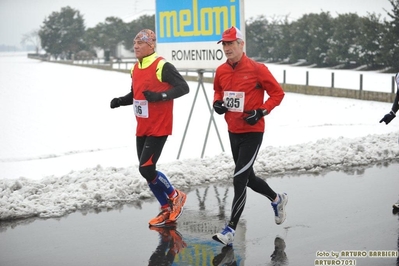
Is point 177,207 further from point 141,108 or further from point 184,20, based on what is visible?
point 184,20

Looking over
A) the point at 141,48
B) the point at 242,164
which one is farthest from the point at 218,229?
the point at 141,48

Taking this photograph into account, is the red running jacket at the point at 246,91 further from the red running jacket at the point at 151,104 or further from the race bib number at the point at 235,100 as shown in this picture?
the red running jacket at the point at 151,104

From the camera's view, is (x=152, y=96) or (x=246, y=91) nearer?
(x=246, y=91)

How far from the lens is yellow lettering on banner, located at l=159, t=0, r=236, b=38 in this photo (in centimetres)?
1127

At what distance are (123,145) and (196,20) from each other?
8772mm

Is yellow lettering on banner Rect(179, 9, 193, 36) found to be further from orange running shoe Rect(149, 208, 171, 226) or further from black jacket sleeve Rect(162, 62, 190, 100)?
orange running shoe Rect(149, 208, 171, 226)

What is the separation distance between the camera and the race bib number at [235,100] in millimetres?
6575

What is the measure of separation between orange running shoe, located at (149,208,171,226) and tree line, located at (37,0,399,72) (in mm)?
33665

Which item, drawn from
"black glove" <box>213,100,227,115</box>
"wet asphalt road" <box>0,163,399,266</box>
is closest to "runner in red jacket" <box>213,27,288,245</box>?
"black glove" <box>213,100,227,115</box>

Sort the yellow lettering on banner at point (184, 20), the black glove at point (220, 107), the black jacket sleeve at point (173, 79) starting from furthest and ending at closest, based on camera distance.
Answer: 1. the yellow lettering on banner at point (184, 20)
2. the black jacket sleeve at point (173, 79)
3. the black glove at point (220, 107)

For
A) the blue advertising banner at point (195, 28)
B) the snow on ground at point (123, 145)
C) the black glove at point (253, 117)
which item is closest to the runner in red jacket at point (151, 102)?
the black glove at point (253, 117)

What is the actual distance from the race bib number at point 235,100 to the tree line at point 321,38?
33.9 m

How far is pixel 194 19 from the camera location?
11.8m

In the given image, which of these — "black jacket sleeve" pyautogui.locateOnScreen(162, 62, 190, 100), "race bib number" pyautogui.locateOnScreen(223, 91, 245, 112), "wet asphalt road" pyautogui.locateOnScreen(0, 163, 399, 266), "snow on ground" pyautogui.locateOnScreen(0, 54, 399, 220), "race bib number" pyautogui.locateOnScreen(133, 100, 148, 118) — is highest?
"black jacket sleeve" pyautogui.locateOnScreen(162, 62, 190, 100)
